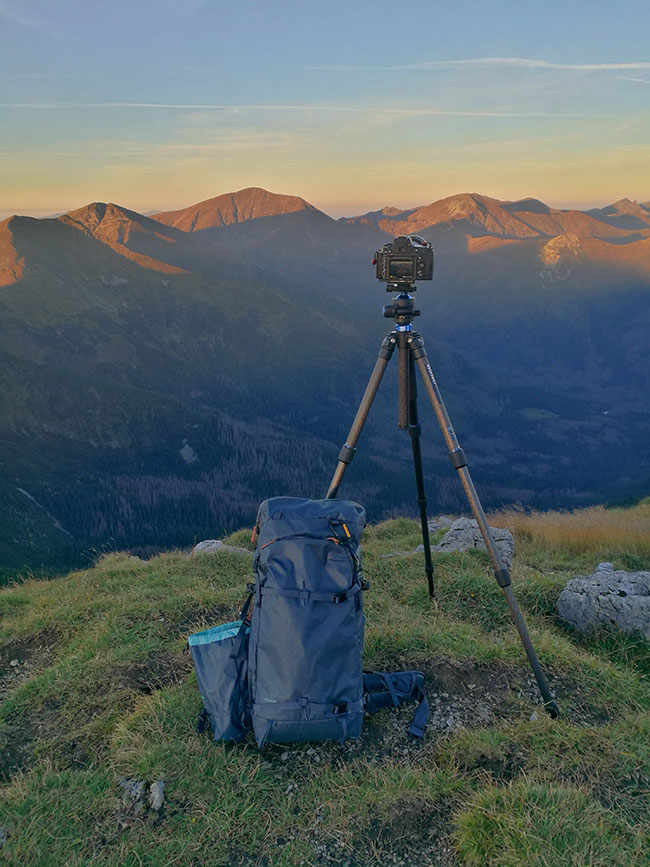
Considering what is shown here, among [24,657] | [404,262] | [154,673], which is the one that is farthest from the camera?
[24,657]

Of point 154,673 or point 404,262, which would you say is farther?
point 154,673

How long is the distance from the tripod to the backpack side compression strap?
98 centimetres

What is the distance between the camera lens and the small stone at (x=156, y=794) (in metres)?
3.82

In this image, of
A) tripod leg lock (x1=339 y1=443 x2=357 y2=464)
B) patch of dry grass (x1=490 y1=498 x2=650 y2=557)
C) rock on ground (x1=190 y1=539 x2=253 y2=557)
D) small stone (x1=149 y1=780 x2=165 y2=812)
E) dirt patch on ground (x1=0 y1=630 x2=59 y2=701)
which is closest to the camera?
small stone (x1=149 y1=780 x2=165 y2=812)

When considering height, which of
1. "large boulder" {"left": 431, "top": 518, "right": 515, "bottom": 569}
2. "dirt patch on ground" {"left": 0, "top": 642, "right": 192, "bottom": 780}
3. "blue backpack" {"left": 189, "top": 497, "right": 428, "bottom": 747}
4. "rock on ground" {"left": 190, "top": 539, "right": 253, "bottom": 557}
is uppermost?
"blue backpack" {"left": 189, "top": 497, "right": 428, "bottom": 747}

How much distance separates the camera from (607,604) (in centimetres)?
637

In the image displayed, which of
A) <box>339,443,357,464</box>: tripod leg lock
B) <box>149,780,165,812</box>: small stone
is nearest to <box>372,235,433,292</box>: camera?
<box>339,443,357,464</box>: tripod leg lock

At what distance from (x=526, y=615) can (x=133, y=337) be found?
8113 inches

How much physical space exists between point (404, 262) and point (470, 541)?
18.8 ft

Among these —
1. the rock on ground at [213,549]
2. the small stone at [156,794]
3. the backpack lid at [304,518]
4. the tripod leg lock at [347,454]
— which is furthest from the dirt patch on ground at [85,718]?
the rock on ground at [213,549]

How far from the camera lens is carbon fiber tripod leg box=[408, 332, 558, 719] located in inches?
185

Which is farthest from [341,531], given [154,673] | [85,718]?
[85,718]

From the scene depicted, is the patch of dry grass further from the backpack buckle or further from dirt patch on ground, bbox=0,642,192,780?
dirt patch on ground, bbox=0,642,192,780

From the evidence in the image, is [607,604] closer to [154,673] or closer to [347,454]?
[347,454]
